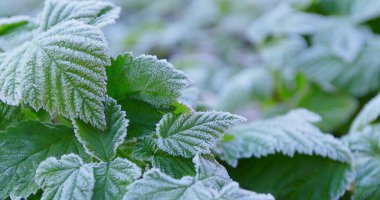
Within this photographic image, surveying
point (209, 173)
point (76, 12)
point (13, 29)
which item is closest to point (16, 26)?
point (13, 29)

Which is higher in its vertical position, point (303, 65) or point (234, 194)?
point (303, 65)

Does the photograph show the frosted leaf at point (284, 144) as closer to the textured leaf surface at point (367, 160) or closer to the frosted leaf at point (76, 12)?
the textured leaf surface at point (367, 160)

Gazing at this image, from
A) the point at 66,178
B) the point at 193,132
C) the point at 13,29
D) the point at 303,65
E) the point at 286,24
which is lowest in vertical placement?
the point at 66,178

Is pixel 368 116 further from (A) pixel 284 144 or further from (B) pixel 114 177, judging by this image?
(B) pixel 114 177

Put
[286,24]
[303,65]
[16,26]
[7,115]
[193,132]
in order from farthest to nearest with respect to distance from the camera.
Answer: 1. [286,24]
2. [303,65]
3. [16,26]
4. [7,115]
5. [193,132]

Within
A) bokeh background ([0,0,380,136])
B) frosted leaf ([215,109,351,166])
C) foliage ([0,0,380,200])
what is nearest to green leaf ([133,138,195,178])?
foliage ([0,0,380,200])
